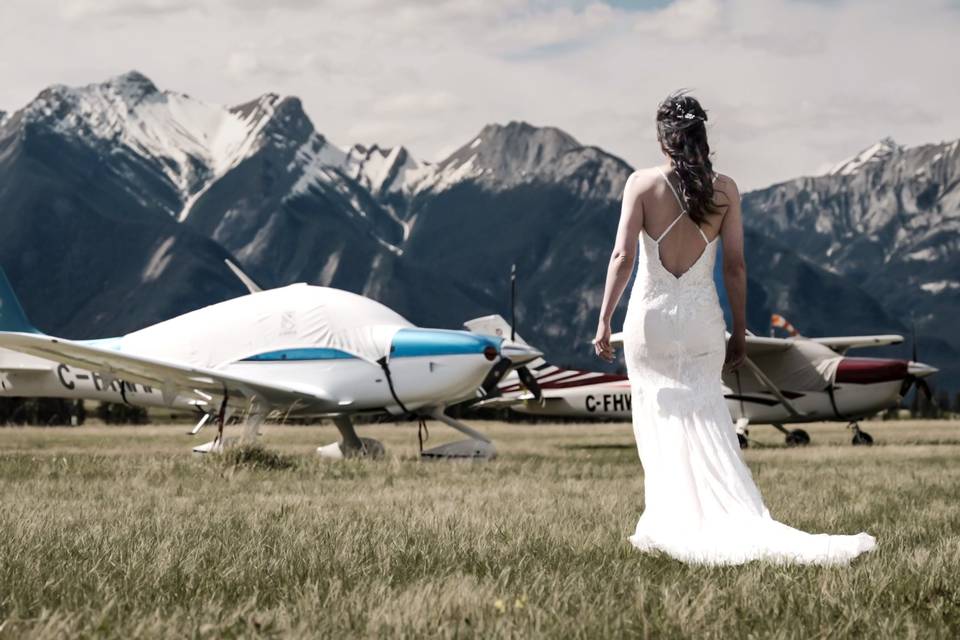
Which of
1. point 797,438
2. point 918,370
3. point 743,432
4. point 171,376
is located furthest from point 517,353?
point 918,370

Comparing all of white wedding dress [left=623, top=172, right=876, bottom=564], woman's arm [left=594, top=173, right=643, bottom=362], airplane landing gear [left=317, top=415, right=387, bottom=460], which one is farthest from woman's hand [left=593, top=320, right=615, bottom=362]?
airplane landing gear [left=317, top=415, right=387, bottom=460]

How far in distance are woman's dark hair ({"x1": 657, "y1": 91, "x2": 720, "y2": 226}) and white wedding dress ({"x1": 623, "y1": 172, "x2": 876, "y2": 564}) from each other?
10 centimetres

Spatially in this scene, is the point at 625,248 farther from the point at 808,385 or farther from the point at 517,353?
the point at 808,385

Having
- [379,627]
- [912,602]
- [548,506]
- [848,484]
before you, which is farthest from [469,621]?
[848,484]

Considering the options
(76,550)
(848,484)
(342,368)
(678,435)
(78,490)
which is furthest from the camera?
(342,368)

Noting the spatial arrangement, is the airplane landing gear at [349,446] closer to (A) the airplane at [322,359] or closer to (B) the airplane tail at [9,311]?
(A) the airplane at [322,359]

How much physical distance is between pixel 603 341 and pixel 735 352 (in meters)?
0.65

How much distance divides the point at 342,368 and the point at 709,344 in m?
9.46

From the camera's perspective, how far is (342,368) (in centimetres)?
1424

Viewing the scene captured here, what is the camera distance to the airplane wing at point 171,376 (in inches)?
506

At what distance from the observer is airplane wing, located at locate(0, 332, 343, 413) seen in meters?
12.8

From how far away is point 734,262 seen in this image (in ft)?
16.8

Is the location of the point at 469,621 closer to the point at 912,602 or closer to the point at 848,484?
the point at 912,602

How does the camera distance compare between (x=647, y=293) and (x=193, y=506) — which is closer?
(x=647, y=293)
